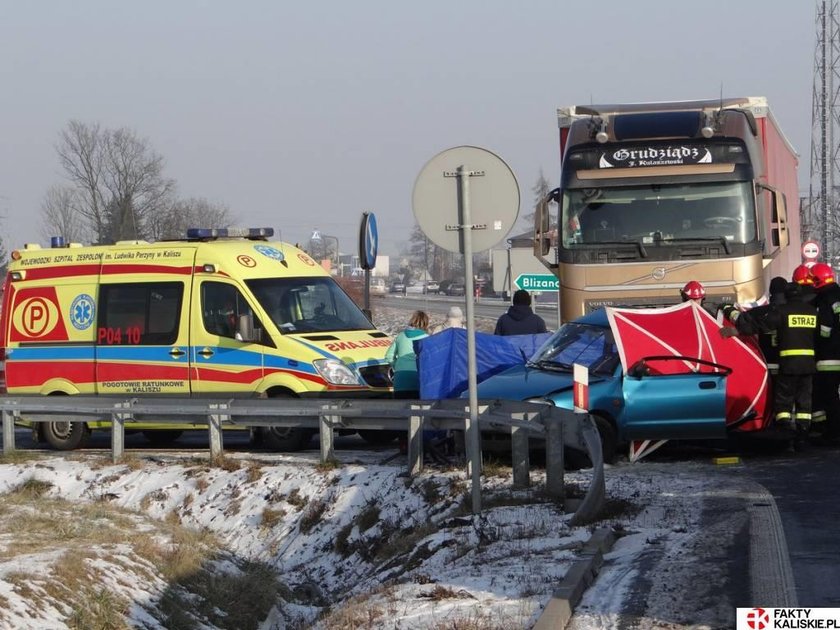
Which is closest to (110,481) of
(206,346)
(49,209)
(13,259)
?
(206,346)

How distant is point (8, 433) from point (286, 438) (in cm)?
331

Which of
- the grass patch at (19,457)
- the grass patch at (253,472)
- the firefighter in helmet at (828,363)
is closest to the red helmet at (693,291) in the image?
the firefighter in helmet at (828,363)

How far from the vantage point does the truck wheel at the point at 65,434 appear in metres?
→ 16.8

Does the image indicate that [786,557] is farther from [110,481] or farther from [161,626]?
[110,481]

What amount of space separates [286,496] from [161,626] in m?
3.64

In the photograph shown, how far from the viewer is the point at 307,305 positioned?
16297 millimetres

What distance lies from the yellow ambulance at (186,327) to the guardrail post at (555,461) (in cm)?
480

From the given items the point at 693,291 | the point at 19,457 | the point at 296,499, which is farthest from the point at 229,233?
the point at 693,291

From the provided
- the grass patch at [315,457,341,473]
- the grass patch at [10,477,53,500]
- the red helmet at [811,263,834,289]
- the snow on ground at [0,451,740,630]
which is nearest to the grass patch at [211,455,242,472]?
the snow on ground at [0,451,740,630]

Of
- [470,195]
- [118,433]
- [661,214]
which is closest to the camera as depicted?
[470,195]

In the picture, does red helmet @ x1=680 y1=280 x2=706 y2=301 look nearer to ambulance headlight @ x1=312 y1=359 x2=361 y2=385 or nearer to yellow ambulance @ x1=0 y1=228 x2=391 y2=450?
yellow ambulance @ x1=0 y1=228 x2=391 y2=450

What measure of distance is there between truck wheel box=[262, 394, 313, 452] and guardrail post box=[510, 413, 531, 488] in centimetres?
447

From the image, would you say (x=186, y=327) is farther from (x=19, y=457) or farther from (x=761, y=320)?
(x=761, y=320)

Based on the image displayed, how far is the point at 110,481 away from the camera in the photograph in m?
14.2
